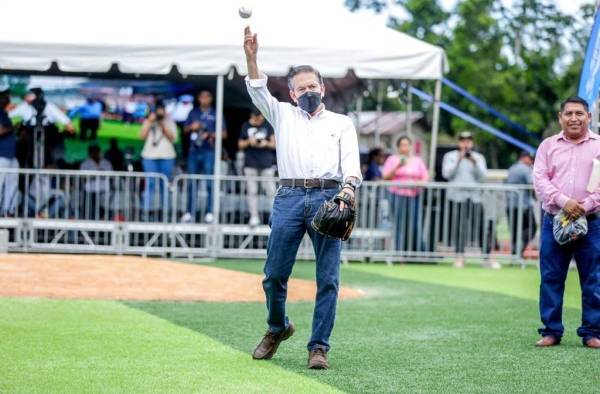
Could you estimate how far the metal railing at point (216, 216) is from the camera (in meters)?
19.1

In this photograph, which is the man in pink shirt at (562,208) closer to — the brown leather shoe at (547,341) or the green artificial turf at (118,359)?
the brown leather shoe at (547,341)

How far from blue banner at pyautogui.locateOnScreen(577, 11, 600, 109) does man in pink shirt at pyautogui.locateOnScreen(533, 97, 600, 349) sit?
7.90ft

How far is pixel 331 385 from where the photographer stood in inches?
308

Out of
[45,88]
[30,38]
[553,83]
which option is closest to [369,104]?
[553,83]

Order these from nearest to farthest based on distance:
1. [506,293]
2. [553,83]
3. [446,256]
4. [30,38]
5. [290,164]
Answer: [290,164] → [506,293] → [30,38] → [446,256] → [553,83]

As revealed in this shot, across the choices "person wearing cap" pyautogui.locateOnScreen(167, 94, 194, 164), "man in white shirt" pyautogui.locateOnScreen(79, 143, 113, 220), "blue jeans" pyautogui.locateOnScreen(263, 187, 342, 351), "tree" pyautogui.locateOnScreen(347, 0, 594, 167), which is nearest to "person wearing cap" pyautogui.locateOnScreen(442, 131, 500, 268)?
"person wearing cap" pyautogui.locateOnScreen(167, 94, 194, 164)

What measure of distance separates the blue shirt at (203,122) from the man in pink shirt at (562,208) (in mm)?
10730

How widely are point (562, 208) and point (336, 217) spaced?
8.32ft

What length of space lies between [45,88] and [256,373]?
15598 millimetres

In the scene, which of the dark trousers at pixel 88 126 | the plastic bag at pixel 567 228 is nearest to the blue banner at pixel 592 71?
the plastic bag at pixel 567 228

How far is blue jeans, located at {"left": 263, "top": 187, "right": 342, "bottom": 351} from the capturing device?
8711mm

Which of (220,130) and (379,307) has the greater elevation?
(220,130)

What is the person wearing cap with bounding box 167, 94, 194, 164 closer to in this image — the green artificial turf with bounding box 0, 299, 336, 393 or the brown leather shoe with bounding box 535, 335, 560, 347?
the green artificial turf with bounding box 0, 299, 336, 393

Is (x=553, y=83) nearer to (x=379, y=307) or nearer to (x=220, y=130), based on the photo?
(x=220, y=130)
